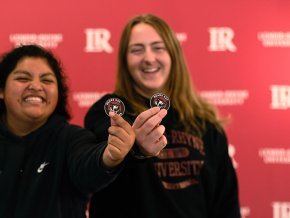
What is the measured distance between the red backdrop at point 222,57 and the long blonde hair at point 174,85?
0.70 metres

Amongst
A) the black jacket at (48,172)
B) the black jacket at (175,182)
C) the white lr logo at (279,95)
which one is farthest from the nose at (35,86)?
the white lr logo at (279,95)

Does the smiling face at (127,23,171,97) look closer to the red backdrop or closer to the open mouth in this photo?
the open mouth

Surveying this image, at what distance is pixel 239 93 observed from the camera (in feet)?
6.59

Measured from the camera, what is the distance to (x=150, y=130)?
868 mm

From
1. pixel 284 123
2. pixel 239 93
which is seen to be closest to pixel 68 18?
pixel 239 93

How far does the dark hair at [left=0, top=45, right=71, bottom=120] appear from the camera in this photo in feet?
3.71

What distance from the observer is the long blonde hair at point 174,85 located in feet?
4.10

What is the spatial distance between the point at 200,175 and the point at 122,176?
0.25 metres

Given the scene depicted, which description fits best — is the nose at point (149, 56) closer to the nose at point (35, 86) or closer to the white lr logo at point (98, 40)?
the nose at point (35, 86)

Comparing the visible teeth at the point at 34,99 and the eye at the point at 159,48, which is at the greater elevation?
the eye at the point at 159,48

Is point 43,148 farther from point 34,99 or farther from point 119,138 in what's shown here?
point 119,138

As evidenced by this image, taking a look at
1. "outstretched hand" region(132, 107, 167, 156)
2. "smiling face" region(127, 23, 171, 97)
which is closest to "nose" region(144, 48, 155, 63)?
"smiling face" region(127, 23, 171, 97)

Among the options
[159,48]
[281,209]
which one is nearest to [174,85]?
[159,48]

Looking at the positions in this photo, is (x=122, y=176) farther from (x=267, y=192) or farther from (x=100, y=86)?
(x=267, y=192)
